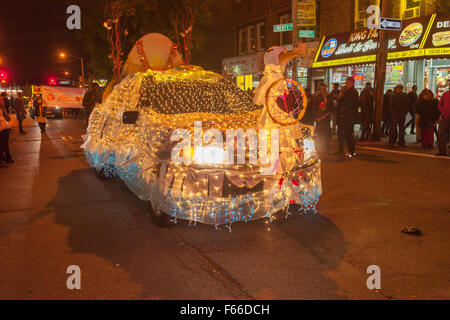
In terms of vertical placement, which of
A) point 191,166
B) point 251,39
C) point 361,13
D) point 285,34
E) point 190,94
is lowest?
point 191,166

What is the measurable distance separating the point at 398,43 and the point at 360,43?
194cm

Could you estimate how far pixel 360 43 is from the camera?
1697cm

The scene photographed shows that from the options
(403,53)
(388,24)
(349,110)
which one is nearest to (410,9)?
(403,53)

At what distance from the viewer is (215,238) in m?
4.68

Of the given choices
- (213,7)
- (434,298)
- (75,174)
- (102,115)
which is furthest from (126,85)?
(213,7)

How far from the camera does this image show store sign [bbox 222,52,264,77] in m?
26.4

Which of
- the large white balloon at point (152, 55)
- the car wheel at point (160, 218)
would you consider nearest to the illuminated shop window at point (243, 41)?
the large white balloon at point (152, 55)

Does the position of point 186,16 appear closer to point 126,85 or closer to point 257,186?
point 126,85

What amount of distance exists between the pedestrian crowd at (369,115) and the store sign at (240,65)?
41.0 feet

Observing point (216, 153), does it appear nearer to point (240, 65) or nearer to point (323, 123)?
point (323, 123)

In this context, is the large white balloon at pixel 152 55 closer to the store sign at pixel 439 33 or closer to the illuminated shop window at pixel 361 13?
the store sign at pixel 439 33

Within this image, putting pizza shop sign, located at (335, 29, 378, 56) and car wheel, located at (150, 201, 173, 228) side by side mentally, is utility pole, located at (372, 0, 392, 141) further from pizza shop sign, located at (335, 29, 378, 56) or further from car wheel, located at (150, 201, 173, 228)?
car wheel, located at (150, 201, 173, 228)

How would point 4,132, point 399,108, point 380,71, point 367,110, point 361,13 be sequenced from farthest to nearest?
1. point 361,13
2. point 367,110
3. point 380,71
4. point 399,108
5. point 4,132

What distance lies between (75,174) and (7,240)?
4154 millimetres
